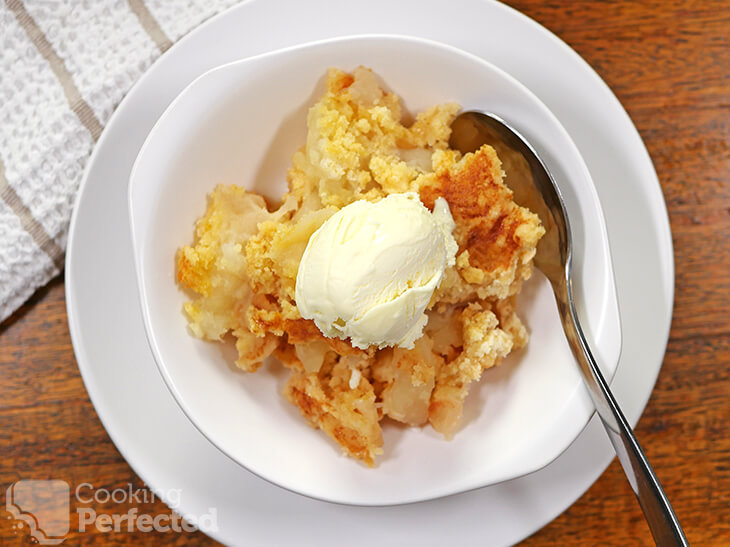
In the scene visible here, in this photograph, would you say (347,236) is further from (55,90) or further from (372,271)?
(55,90)

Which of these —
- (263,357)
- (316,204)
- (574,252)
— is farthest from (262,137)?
(574,252)

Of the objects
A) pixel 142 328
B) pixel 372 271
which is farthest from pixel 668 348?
pixel 142 328

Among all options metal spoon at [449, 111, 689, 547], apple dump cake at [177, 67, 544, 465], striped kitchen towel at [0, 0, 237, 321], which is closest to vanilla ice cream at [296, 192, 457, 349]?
apple dump cake at [177, 67, 544, 465]

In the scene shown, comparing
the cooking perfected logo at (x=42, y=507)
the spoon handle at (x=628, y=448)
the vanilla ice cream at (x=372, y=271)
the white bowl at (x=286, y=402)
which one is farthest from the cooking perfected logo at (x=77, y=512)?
the spoon handle at (x=628, y=448)

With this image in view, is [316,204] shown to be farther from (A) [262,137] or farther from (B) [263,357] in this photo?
(B) [263,357]

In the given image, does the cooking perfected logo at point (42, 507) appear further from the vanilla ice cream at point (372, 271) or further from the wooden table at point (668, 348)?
the vanilla ice cream at point (372, 271)

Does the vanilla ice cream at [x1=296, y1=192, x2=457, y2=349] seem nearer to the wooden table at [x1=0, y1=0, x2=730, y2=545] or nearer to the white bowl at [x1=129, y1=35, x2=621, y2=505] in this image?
the white bowl at [x1=129, y1=35, x2=621, y2=505]

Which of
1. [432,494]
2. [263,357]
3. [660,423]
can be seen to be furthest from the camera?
[660,423]
